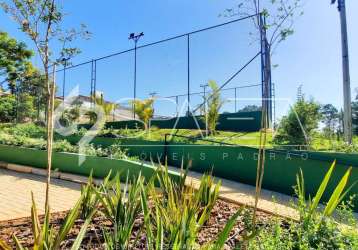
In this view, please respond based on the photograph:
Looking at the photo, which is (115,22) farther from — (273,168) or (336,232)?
(336,232)

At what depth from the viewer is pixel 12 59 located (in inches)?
808

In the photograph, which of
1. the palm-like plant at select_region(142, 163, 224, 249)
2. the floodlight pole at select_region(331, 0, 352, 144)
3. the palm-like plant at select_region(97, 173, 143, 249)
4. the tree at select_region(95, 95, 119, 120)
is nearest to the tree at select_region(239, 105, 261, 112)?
the floodlight pole at select_region(331, 0, 352, 144)

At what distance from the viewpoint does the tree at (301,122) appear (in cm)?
845

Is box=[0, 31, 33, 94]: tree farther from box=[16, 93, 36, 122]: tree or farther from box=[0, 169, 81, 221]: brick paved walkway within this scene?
box=[0, 169, 81, 221]: brick paved walkway

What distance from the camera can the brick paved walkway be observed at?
4.71 metres

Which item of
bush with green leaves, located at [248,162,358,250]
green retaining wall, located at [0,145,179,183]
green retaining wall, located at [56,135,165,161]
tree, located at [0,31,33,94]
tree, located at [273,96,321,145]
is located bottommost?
bush with green leaves, located at [248,162,358,250]

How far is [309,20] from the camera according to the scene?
537cm

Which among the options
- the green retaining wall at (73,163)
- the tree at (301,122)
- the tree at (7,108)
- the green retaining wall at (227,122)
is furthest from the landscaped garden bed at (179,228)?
the tree at (7,108)

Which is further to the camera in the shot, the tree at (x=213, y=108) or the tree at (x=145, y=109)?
the tree at (x=145, y=109)

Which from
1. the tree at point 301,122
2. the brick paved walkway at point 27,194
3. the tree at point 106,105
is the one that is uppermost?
the tree at point 106,105

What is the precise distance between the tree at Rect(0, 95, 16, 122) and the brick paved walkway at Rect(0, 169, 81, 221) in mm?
13710

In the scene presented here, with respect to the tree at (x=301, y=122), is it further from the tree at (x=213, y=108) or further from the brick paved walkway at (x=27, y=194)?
the brick paved walkway at (x=27, y=194)

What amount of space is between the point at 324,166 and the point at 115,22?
1266cm

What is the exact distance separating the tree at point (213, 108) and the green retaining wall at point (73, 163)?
5.83 m
